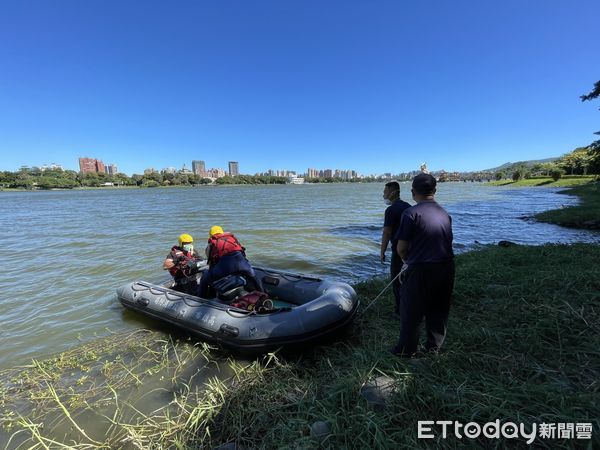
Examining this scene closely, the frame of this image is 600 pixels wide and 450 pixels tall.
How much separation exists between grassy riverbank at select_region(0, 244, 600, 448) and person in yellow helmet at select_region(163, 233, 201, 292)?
1.22 meters

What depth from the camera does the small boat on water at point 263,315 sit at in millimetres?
3896

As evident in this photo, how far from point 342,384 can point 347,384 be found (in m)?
0.05

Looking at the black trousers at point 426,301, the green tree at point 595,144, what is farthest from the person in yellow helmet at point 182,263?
the green tree at point 595,144

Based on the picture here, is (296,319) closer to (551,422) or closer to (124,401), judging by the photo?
(124,401)

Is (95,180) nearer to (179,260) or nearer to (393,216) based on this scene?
(179,260)

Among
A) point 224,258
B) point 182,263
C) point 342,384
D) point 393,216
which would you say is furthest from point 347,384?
point 182,263

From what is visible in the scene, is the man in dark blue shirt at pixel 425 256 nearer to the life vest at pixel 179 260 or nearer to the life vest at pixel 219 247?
the life vest at pixel 219 247

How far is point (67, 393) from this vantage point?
374 centimetres

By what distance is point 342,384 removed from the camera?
8.89ft

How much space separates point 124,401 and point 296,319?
2.26 meters

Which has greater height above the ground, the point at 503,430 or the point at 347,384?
the point at 503,430

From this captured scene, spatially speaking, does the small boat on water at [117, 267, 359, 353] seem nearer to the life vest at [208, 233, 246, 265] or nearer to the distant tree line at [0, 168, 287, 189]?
the life vest at [208, 233, 246, 265]

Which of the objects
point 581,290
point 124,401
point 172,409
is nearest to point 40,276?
point 124,401

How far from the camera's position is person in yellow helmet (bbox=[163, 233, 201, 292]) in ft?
19.1
